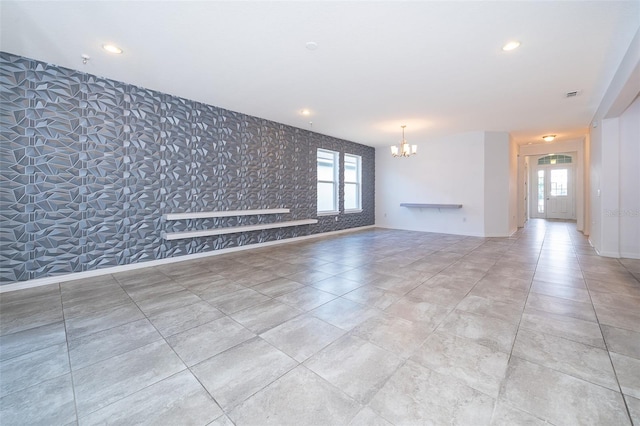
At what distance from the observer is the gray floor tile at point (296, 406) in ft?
4.29

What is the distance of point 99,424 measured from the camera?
131cm

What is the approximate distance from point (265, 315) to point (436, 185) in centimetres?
697

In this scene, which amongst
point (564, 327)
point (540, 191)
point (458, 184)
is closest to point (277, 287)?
point (564, 327)

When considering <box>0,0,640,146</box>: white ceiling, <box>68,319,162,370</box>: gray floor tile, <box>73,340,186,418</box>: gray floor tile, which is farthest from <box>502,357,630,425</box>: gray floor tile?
<box>0,0,640,146</box>: white ceiling

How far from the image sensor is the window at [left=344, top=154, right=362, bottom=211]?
27.4ft

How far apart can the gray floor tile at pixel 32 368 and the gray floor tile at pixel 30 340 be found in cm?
8

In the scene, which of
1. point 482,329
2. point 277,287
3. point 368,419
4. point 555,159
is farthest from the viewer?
point 555,159

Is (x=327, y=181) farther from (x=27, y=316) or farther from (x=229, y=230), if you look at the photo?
(x=27, y=316)

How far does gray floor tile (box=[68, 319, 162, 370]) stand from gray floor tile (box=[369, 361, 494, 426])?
1.79 meters

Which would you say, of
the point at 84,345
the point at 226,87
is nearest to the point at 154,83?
the point at 226,87

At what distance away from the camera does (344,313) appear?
8.20 ft

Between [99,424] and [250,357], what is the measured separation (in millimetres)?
809

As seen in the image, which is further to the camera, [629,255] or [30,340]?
[629,255]

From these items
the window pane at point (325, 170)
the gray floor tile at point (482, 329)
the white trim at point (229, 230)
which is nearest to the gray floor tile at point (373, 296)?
the gray floor tile at point (482, 329)
